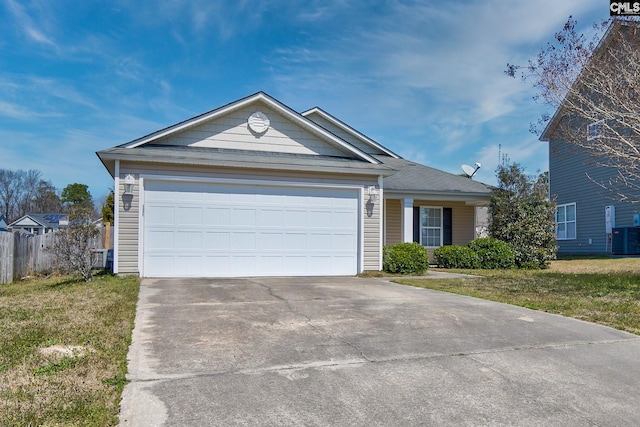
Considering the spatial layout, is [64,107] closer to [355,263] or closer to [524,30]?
[355,263]

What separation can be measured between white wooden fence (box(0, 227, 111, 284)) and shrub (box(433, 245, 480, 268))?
1062 centimetres

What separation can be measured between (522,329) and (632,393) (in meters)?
2.13

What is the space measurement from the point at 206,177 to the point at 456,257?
28.8 ft

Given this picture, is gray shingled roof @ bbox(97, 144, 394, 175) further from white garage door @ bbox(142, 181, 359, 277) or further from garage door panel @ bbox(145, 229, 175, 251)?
garage door panel @ bbox(145, 229, 175, 251)

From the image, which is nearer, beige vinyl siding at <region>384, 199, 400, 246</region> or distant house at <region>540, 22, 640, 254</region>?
beige vinyl siding at <region>384, 199, 400, 246</region>

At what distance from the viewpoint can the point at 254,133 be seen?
487 inches

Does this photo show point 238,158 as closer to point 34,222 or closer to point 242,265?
point 242,265

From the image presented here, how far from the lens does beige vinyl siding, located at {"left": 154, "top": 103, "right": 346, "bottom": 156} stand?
12008 millimetres

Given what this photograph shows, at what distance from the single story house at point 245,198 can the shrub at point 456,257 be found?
4.01 metres

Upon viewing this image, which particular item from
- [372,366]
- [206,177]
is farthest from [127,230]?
[372,366]

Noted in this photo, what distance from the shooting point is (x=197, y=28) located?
45.8ft

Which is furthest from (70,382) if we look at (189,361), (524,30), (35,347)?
(524,30)

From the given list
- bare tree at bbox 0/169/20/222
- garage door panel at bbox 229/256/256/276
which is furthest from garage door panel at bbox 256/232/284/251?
bare tree at bbox 0/169/20/222

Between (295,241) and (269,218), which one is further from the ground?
(269,218)
